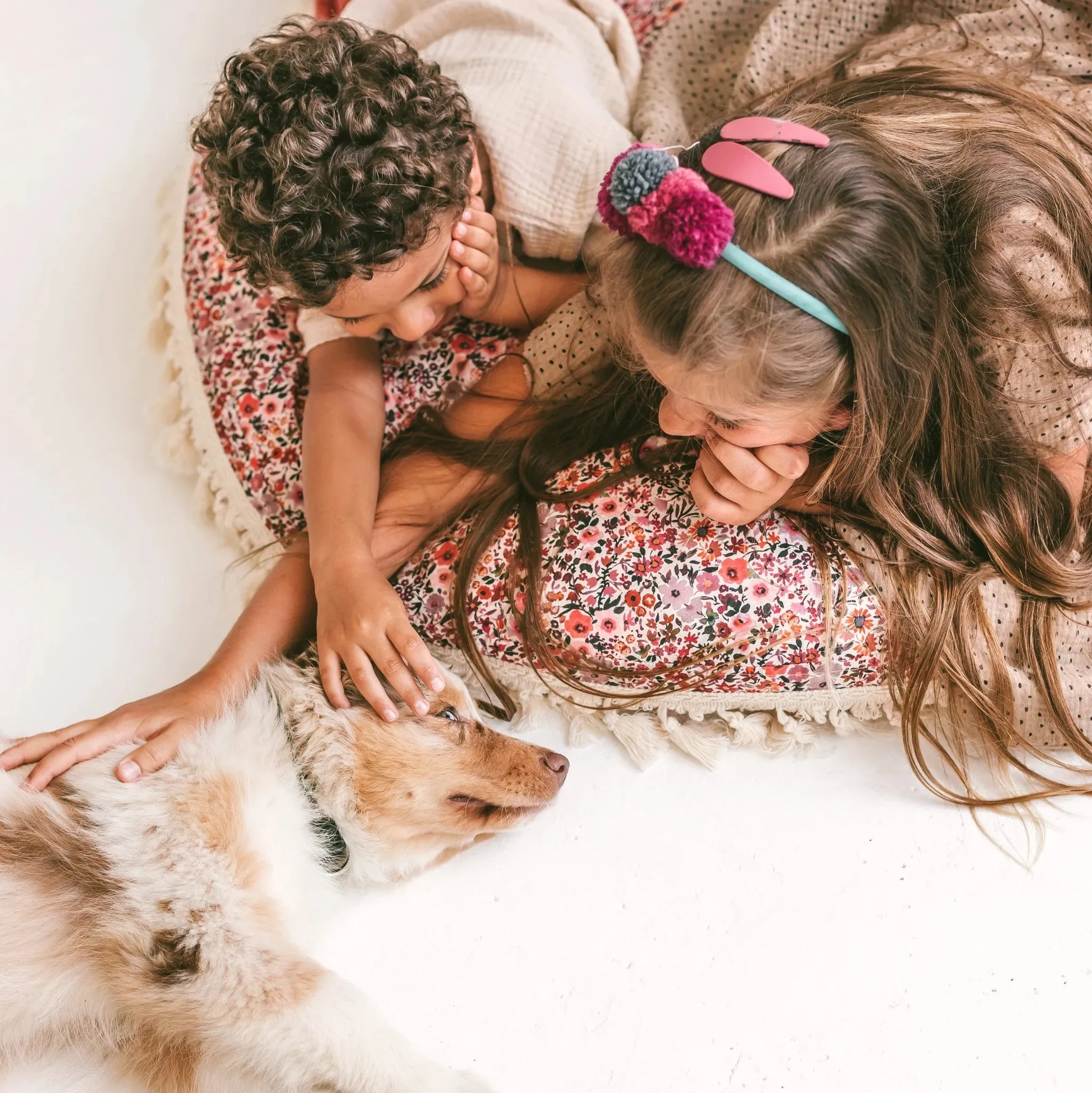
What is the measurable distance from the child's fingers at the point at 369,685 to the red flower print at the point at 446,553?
0.83 feet

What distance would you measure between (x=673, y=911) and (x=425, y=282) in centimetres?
97

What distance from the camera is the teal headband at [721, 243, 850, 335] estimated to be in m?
0.98

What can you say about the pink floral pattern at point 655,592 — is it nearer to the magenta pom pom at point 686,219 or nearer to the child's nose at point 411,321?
the child's nose at point 411,321

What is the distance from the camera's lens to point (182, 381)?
1.76 meters

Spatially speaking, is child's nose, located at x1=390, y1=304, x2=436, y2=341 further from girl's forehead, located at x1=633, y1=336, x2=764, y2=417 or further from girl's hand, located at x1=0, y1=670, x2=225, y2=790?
girl's hand, located at x1=0, y1=670, x2=225, y2=790

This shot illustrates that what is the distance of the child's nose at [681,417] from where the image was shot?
3.84 feet

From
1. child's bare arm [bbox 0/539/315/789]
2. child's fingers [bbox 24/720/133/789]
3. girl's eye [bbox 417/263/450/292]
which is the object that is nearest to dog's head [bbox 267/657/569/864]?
child's bare arm [bbox 0/539/315/789]

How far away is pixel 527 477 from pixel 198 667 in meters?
0.66

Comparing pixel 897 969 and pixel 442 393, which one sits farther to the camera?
pixel 442 393

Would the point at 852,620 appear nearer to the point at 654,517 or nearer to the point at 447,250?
the point at 654,517

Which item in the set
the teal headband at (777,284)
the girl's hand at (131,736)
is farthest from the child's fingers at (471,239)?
the girl's hand at (131,736)

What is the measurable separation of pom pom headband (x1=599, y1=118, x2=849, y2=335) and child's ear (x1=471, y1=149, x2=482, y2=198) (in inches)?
16.1

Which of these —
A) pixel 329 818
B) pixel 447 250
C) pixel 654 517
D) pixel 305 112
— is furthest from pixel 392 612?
pixel 305 112

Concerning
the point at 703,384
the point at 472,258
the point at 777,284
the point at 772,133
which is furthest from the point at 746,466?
the point at 472,258
